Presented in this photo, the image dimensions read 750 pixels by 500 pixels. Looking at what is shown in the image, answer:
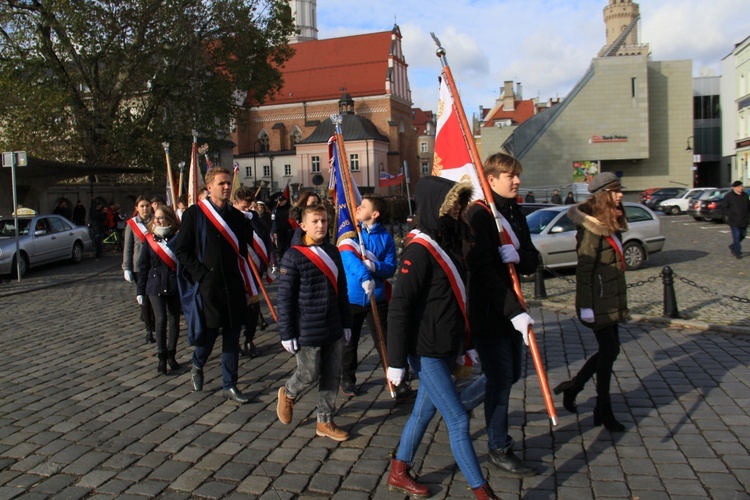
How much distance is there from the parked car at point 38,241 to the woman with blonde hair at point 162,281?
1069 centimetres

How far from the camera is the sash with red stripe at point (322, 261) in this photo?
16.3 feet

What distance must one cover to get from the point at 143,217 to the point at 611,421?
18.9 feet

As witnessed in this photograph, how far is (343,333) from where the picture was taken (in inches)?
202

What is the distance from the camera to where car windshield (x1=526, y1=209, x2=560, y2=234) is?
1416 cm

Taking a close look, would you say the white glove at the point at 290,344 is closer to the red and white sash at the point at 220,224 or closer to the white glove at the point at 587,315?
the red and white sash at the point at 220,224

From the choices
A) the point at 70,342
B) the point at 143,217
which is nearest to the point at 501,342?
the point at 143,217

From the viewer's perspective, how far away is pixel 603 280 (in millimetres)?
4965

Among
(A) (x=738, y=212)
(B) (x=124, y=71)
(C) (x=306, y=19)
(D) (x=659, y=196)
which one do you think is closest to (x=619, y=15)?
(C) (x=306, y=19)

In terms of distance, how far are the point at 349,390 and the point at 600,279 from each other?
246cm

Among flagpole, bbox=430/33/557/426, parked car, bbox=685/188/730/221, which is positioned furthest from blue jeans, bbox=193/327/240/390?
parked car, bbox=685/188/730/221

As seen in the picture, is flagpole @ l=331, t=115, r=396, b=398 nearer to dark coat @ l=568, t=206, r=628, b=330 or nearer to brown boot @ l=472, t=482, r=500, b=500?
dark coat @ l=568, t=206, r=628, b=330

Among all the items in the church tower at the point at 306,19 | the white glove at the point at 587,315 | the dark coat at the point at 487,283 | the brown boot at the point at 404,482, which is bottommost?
the brown boot at the point at 404,482

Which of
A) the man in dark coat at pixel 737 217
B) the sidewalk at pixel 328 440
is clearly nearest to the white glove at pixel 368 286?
the sidewalk at pixel 328 440

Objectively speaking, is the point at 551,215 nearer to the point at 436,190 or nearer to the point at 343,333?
the point at 343,333
